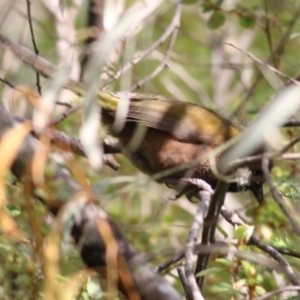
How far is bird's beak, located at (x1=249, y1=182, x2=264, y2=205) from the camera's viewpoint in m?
4.41

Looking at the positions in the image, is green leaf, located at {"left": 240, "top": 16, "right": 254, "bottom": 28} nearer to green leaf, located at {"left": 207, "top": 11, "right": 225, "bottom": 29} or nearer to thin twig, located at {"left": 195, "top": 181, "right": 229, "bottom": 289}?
green leaf, located at {"left": 207, "top": 11, "right": 225, "bottom": 29}

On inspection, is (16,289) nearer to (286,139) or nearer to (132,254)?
(132,254)

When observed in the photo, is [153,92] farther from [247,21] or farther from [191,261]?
[191,261]

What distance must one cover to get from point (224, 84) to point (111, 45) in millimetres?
4729

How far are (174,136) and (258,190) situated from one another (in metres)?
0.67

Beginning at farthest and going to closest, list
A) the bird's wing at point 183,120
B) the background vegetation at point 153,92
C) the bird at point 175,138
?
1. the bird's wing at point 183,120
2. the bird at point 175,138
3. the background vegetation at point 153,92

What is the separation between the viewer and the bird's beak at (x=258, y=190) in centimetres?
441

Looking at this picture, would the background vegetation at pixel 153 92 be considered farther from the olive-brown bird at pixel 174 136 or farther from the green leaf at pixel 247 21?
the olive-brown bird at pixel 174 136

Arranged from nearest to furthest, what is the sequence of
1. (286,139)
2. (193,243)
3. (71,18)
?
(193,243)
(286,139)
(71,18)

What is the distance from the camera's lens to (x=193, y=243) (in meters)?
2.33

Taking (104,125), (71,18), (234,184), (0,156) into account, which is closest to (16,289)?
(0,156)

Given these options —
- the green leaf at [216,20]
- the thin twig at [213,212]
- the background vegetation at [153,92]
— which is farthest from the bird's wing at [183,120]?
the thin twig at [213,212]

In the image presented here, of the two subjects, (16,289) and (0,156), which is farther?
(16,289)

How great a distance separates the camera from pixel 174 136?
459 cm
